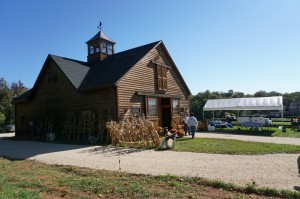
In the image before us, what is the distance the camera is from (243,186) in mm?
5953

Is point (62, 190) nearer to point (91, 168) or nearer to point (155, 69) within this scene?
point (91, 168)

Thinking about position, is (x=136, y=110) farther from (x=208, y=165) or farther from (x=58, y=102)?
(x=208, y=165)

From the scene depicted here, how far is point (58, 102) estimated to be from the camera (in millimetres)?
20453

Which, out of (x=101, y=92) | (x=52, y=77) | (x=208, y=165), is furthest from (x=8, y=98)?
(x=208, y=165)

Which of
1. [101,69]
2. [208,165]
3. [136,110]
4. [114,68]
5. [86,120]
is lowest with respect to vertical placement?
[208,165]

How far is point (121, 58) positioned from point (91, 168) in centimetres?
1410

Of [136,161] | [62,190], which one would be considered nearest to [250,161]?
[136,161]

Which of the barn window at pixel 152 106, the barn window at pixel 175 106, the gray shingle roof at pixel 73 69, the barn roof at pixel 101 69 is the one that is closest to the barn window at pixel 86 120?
the barn roof at pixel 101 69

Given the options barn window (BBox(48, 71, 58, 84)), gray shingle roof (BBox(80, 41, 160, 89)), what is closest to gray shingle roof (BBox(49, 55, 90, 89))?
gray shingle roof (BBox(80, 41, 160, 89))

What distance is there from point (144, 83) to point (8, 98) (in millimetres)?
35105

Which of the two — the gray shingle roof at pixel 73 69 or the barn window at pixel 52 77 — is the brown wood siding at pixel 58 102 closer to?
the barn window at pixel 52 77

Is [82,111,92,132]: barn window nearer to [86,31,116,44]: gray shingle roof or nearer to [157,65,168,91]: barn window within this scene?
[157,65,168,91]: barn window

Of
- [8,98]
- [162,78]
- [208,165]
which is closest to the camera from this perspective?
[208,165]

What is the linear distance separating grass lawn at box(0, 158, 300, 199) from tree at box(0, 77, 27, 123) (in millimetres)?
35423
